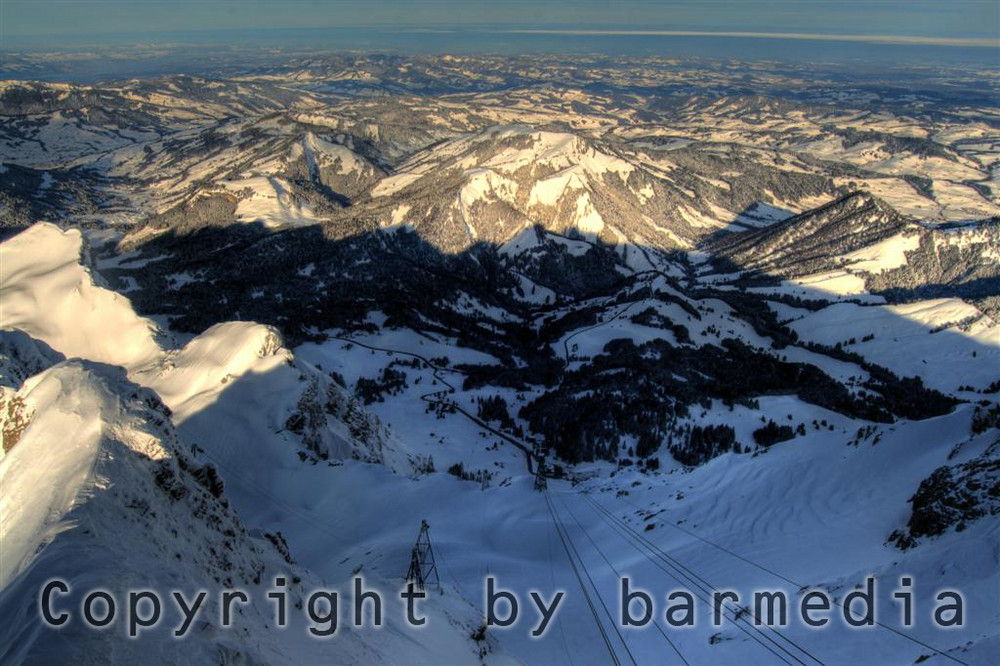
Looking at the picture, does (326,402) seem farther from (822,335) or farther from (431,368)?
(822,335)

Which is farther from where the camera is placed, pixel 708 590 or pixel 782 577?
pixel 708 590

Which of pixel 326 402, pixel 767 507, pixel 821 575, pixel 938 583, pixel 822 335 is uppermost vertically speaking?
pixel 938 583

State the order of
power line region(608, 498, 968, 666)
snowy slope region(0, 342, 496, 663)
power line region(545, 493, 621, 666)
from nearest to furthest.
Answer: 1. snowy slope region(0, 342, 496, 663)
2. power line region(608, 498, 968, 666)
3. power line region(545, 493, 621, 666)

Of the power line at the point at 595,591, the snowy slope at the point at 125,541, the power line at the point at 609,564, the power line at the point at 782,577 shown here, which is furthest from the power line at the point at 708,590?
the snowy slope at the point at 125,541

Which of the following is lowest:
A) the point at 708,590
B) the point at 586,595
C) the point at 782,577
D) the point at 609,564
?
the point at 609,564

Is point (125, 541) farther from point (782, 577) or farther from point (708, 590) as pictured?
point (782, 577)

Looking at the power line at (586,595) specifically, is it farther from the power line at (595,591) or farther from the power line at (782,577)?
the power line at (782,577)

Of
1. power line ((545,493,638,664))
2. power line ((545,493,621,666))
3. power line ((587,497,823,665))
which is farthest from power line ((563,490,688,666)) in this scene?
power line ((587,497,823,665))

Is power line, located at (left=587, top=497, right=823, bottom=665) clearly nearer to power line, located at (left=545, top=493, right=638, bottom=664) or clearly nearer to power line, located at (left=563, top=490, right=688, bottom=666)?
power line, located at (left=563, top=490, right=688, bottom=666)

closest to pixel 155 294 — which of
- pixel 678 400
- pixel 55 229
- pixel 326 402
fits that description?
pixel 55 229

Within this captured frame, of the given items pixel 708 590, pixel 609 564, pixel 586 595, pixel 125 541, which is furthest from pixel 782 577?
pixel 125 541

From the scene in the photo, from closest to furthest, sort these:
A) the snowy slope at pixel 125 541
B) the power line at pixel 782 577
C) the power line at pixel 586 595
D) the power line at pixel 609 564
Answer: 1. the snowy slope at pixel 125 541
2. the power line at pixel 782 577
3. the power line at pixel 609 564
4. the power line at pixel 586 595
